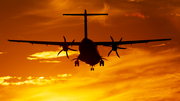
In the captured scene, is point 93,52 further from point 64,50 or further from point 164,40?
point 164,40

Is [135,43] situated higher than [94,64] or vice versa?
[135,43]

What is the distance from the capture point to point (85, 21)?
57.2 metres

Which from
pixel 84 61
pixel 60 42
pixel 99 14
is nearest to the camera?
pixel 84 61

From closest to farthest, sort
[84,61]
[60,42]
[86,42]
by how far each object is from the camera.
Result: [86,42] → [84,61] → [60,42]

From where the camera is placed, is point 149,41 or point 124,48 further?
point 149,41

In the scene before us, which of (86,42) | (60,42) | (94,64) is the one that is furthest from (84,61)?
(60,42)

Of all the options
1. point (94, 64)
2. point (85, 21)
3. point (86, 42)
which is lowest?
point (94, 64)

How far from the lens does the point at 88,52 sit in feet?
154

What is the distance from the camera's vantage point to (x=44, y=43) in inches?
2429

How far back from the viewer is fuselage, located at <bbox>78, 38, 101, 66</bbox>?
46281 mm

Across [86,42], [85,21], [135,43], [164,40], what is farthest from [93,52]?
[164,40]

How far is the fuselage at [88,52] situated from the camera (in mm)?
46281

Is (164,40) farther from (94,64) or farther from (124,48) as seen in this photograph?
(94,64)

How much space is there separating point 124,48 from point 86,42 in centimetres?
1032
